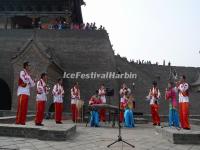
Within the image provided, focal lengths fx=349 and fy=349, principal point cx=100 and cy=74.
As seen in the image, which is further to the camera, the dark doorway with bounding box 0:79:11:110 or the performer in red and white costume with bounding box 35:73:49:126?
the dark doorway with bounding box 0:79:11:110

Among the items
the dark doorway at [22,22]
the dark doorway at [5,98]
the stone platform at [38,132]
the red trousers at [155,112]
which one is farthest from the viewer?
the dark doorway at [22,22]

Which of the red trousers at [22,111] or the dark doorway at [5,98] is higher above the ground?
the dark doorway at [5,98]

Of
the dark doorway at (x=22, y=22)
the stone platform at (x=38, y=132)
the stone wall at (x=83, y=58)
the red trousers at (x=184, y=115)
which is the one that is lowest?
the stone platform at (x=38, y=132)

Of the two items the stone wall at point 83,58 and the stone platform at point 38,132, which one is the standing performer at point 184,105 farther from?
the stone wall at point 83,58

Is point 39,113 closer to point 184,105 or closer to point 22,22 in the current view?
point 184,105

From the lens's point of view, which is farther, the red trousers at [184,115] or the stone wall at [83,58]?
the stone wall at [83,58]

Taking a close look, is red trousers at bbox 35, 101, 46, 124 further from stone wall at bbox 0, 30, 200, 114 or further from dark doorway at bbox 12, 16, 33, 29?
dark doorway at bbox 12, 16, 33, 29

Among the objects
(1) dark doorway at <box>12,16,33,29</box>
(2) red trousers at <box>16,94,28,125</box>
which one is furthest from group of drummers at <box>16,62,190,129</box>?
(1) dark doorway at <box>12,16,33,29</box>

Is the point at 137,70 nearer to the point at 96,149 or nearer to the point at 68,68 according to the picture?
the point at 68,68

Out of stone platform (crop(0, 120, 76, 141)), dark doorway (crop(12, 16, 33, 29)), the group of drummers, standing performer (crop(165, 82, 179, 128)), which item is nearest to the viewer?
stone platform (crop(0, 120, 76, 141))

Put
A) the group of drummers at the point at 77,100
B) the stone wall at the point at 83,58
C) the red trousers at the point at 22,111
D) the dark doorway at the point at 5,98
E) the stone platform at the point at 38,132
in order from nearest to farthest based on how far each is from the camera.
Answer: the stone platform at the point at 38,132 → the red trousers at the point at 22,111 → the group of drummers at the point at 77,100 → the stone wall at the point at 83,58 → the dark doorway at the point at 5,98

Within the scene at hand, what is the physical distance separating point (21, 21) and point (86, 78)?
970 centimetres

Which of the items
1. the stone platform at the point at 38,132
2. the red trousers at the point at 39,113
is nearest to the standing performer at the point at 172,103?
the red trousers at the point at 39,113

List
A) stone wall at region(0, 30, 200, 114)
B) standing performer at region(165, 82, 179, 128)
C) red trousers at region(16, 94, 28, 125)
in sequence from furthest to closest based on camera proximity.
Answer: stone wall at region(0, 30, 200, 114), standing performer at region(165, 82, 179, 128), red trousers at region(16, 94, 28, 125)
